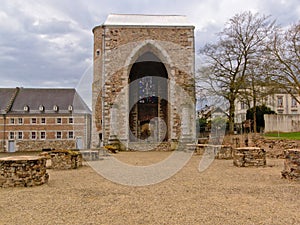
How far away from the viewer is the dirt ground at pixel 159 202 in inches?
164

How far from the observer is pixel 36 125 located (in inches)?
1479

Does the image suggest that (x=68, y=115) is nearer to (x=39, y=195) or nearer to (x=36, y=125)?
(x=36, y=125)

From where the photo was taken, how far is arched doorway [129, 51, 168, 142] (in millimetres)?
25328

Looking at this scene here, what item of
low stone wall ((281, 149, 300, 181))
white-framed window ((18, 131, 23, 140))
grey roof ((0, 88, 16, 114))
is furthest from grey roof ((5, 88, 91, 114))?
low stone wall ((281, 149, 300, 181))

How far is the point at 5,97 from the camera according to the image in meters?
39.0

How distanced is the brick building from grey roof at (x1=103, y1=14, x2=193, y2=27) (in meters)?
18.3

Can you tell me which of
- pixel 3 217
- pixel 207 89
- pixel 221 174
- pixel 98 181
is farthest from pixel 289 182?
pixel 207 89

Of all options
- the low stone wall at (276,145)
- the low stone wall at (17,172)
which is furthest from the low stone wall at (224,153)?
the low stone wall at (17,172)

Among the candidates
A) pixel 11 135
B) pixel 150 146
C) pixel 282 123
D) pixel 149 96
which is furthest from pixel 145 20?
pixel 11 135

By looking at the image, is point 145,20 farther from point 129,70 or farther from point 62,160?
point 62,160

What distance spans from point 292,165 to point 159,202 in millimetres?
3677

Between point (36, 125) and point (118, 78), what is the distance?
20273 mm

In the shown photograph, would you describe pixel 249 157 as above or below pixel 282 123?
below

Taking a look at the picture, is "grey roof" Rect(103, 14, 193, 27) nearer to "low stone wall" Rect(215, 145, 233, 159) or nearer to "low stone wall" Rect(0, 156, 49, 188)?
"low stone wall" Rect(215, 145, 233, 159)
